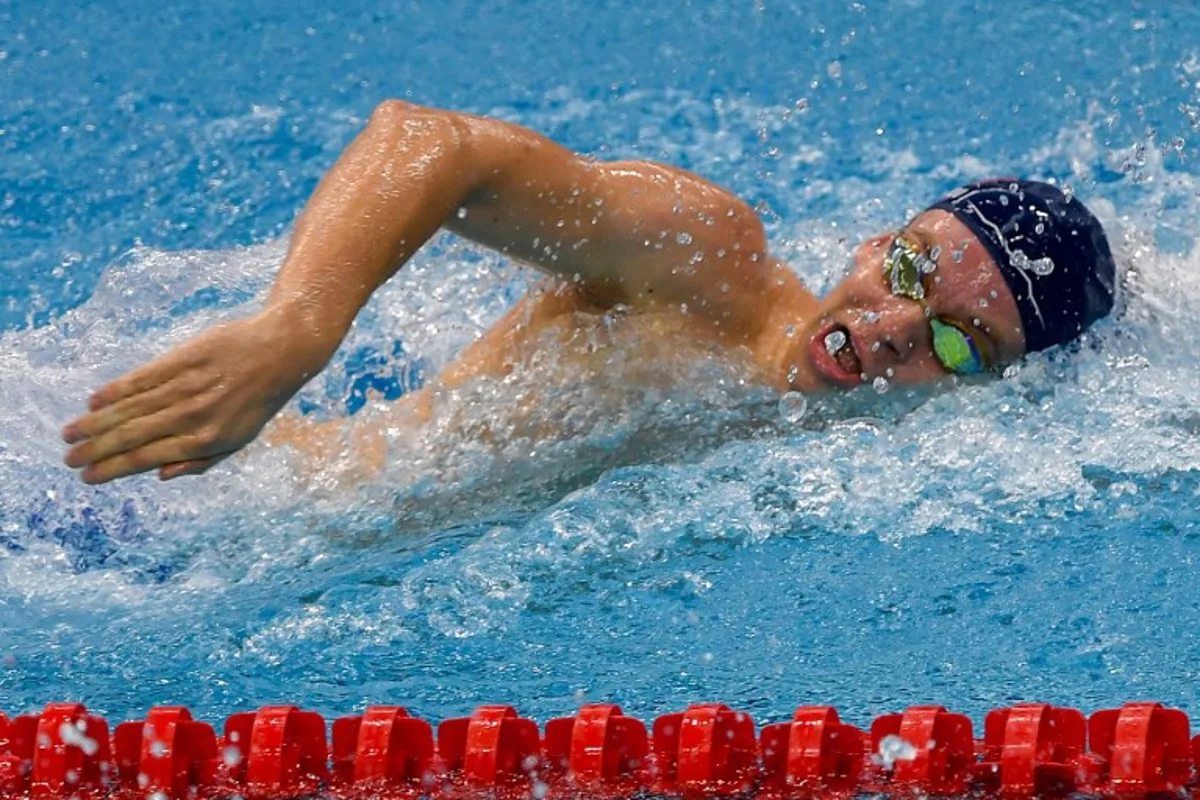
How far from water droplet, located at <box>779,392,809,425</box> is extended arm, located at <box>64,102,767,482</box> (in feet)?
0.53

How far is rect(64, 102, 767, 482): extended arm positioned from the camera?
1.99 m

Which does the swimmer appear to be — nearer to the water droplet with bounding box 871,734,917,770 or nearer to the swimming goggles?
the swimming goggles

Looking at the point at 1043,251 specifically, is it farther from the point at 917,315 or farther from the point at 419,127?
the point at 419,127

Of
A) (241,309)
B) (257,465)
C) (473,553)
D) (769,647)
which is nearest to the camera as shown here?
(769,647)

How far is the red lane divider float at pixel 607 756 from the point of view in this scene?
1.96 metres

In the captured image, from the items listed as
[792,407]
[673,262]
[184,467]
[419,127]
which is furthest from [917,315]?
[184,467]

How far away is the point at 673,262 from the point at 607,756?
95 centimetres

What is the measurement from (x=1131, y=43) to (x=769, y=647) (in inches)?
112

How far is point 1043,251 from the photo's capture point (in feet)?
9.14

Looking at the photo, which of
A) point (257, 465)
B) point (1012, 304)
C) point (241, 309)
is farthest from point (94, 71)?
point (1012, 304)

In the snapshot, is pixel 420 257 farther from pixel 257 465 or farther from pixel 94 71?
pixel 94 71

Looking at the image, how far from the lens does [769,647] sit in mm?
2480

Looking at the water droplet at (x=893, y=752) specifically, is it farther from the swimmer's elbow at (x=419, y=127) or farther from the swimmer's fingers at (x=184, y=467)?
the swimmer's elbow at (x=419, y=127)

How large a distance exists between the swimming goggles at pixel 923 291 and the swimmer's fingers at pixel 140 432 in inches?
49.4
